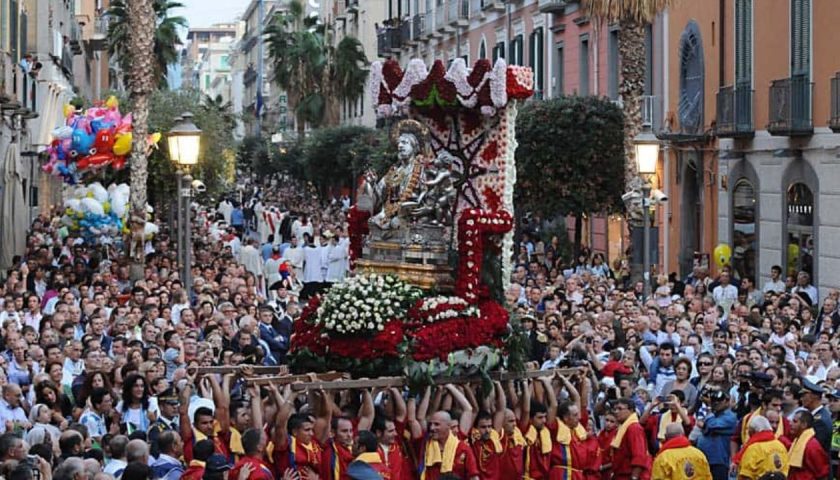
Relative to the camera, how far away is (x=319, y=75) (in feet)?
234

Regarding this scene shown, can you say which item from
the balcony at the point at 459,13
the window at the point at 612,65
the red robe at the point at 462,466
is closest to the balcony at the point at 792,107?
the window at the point at 612,65

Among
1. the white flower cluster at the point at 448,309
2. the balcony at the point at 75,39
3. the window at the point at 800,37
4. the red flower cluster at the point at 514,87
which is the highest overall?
the balcony at the point at 75,39

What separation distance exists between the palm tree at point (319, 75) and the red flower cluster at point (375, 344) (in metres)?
55.2

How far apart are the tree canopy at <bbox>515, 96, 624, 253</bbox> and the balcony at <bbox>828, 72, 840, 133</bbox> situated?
7782 mm

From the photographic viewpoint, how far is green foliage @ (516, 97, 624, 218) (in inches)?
1366

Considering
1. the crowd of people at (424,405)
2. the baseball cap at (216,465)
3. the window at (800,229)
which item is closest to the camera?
the baseball cap at (216,465)

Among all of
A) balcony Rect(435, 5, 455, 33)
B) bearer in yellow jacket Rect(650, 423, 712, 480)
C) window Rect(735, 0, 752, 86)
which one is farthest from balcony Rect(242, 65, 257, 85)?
bearer in yellow jacket Rect(650, 423, 712, 480)

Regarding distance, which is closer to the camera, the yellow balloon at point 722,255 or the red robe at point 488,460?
the red robe at point 488,460

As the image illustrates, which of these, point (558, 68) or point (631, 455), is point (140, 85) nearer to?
point (558, 68)

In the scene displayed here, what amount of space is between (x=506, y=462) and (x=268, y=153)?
231 feet

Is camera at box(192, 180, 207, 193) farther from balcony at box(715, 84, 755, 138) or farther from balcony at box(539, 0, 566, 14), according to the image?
balcony at box(715, 84, 755, 138)

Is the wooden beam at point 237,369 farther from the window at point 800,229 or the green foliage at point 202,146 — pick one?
the green foliage at point 202,146

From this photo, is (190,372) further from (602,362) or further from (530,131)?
(530,131)

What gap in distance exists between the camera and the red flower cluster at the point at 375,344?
14.7m
